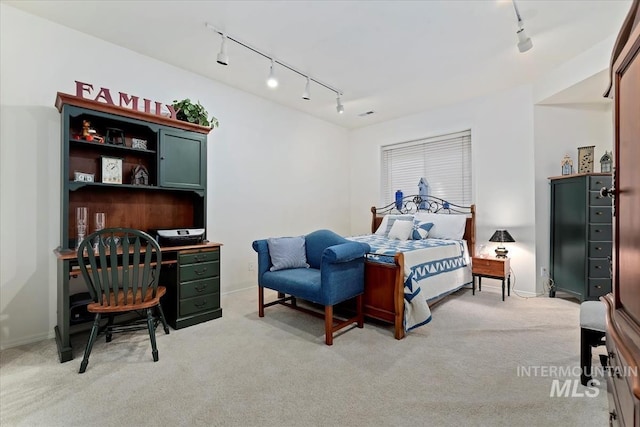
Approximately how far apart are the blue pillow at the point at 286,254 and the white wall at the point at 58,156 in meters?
1.13

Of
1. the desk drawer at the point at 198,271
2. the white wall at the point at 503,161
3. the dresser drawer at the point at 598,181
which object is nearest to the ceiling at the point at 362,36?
the white wall at the point at 503,161

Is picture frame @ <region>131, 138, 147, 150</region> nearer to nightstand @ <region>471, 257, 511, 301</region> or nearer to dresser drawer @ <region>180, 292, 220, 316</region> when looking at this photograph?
dresser drawer @ <region>180, 292, 220, 316</region>

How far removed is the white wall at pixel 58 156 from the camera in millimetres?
2426

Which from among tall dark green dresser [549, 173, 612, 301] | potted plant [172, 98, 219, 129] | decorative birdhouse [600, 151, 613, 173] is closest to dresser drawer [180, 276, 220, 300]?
potted plant [172, 98, 219, 129]

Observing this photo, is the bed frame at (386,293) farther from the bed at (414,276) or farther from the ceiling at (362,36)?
the ceiling at (362,36)

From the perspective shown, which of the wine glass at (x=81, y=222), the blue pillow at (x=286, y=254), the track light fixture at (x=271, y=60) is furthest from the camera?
the blue pillow at (x=286, y=254)

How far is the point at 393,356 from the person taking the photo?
7.34ft

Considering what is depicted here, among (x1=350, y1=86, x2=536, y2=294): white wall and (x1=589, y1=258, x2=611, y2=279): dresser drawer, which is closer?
(x1=589, y1=258, x2=611, y2=279): dresser drawer

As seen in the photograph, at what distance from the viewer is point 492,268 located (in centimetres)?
366

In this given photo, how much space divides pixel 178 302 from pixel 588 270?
432cm

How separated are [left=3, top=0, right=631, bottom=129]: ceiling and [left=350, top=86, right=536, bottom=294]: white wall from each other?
1.11 feet

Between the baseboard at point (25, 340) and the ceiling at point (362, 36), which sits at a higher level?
the ceiling at point (362, 36)

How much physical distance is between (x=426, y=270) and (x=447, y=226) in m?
1.36

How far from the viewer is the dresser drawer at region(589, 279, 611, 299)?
10.7ft
